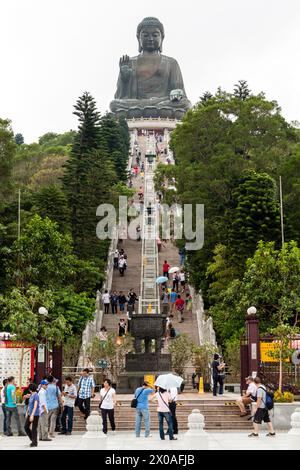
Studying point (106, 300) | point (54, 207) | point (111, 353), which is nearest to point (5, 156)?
point (54, 207)

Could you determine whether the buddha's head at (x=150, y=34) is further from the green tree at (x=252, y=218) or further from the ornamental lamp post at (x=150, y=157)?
the green tree at (x=252, y=218)

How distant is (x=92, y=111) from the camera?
47750 millimetres

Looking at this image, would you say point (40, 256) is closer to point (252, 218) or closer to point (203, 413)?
point (252, 218)

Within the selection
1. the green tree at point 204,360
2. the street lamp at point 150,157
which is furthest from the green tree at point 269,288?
the street lamp at point 150,157

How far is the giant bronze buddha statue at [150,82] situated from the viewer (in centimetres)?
9075

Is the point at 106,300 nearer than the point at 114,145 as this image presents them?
Yes

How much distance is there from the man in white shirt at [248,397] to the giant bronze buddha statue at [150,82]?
72.2 metres

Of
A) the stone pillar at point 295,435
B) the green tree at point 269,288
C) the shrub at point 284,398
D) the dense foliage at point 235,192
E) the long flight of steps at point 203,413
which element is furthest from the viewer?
the dense foliage at point 235,192

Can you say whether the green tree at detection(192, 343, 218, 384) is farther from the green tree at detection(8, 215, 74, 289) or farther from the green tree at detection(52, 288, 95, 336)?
the green tree at detection(8, 215, 74, 289)

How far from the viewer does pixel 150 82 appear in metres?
92.2

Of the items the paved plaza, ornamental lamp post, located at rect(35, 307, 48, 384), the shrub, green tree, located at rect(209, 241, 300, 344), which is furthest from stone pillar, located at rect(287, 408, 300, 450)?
green tree, located at rect(209, 241, 300, 344)

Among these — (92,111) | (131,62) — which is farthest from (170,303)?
(131,62)

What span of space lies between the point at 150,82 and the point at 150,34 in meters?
4.67
